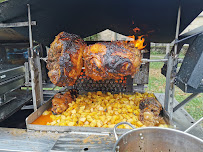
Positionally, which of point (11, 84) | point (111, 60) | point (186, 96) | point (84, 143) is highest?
point (111, 60)

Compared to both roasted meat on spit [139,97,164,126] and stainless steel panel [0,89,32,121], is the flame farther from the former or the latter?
stainless steel panel [0,89,32,121]

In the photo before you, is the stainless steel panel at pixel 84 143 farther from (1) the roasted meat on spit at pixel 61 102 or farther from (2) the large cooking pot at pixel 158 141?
(1) the roasted meat on spit at pixel 61 102

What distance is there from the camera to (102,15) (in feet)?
8.92

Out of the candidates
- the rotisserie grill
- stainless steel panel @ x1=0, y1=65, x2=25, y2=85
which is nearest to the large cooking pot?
the rotisserie grill

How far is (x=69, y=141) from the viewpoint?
6.09 ft

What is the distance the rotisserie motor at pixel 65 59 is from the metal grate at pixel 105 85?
3.33 feet

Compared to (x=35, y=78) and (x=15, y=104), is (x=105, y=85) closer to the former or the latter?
(x=35, y=78)

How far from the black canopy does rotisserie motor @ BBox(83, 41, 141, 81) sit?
0.65 meters

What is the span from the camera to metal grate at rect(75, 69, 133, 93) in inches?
136

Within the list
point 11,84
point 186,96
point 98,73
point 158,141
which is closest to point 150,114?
point 158,141

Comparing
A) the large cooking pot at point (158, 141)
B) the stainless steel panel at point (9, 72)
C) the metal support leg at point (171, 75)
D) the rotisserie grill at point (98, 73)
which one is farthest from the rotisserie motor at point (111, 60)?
the stainless steel panel at point (9, 72)

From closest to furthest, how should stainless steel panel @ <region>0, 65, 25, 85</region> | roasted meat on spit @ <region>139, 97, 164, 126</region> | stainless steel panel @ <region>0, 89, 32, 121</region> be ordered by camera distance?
roasted meat on spit @ <region>139, 97, 164, 126</region> < stainless steel panel @ <region>0, 65, 25, 85</region> < stainless steel panel @ <region>0, 89, 32, 121</region>

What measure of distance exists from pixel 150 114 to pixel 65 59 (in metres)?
1.62

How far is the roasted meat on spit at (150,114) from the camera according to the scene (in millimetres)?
2270
